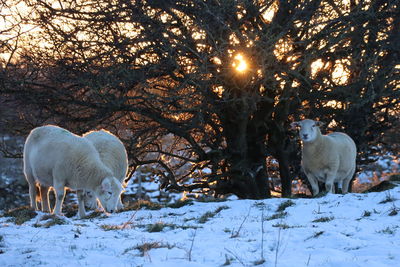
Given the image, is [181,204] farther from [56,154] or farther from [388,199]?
[388,199]

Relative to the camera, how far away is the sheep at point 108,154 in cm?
1119

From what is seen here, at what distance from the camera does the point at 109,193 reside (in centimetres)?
959

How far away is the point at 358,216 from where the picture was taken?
7441 millimetres

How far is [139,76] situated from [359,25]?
17.1 feet

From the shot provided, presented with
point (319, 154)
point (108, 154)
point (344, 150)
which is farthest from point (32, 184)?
point (344, 150)

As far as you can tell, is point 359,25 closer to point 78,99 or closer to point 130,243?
point 78,99

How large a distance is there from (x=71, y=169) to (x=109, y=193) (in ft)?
2.76

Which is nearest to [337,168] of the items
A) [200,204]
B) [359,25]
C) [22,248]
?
[359,25]

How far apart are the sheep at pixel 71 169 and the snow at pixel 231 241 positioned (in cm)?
148

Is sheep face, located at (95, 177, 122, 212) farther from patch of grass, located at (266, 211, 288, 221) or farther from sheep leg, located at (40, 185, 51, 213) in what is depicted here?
patch of grass, located at (266, 211, 288, 221)

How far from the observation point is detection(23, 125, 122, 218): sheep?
9.60m

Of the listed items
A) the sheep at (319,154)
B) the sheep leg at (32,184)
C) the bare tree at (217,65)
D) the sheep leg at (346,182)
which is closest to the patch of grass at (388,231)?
the bare tree at (217,65)

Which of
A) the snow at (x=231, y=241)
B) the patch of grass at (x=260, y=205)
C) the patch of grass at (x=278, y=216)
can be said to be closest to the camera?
the snow at (x=231, y=241)

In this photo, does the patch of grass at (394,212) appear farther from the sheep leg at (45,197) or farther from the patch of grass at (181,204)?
the sheep leg at (45,197)
